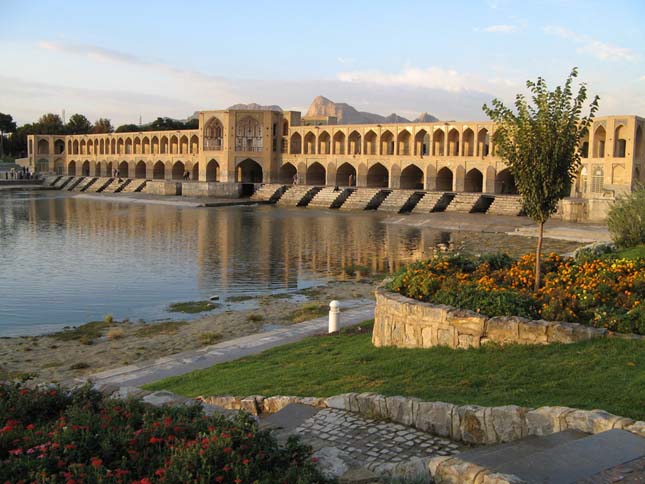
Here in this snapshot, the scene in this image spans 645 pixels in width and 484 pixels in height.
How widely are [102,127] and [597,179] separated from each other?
6379 cm

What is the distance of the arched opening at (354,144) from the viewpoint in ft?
136

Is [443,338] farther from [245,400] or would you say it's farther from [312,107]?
[312,107]

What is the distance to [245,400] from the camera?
5730 mm

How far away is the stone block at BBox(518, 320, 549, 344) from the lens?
20.6ft

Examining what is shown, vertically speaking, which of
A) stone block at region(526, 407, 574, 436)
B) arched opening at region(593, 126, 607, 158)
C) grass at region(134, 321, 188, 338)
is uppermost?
arched opening at region(593, 126, 607, 158)

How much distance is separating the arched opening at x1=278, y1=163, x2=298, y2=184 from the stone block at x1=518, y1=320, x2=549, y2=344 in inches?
1553

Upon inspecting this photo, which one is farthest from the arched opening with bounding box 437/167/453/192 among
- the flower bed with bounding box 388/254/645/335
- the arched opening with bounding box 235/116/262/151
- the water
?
the flower bed with bounding box 388/254/645/335

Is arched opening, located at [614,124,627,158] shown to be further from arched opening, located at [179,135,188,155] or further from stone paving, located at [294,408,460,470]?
arched opening, located at [179,135,188,155]

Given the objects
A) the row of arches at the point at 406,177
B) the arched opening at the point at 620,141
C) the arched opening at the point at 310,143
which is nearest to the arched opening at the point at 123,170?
the row of arches at the point at 406,177

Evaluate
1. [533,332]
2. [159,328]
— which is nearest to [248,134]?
[159,328]

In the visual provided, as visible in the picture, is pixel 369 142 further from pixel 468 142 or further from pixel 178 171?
pixel 178 171

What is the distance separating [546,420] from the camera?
13.5ft

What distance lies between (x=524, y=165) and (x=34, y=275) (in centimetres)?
A: 1238

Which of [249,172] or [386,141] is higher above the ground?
[386,141]
